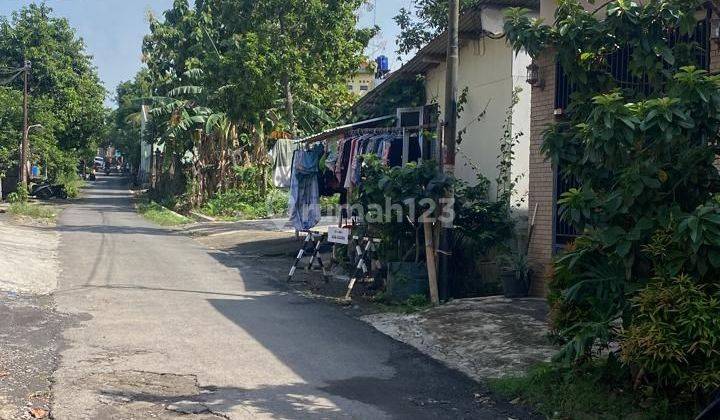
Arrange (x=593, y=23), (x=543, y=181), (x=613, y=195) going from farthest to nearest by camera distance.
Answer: (x=543, y=181), (x=593, y=23), (x=613, y=195)

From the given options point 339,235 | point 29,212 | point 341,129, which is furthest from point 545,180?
point 29,212

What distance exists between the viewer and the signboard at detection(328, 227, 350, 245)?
13.3 meters

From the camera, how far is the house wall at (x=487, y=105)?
42.7 ft

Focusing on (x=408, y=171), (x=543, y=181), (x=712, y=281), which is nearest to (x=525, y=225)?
(x=543, y=181)

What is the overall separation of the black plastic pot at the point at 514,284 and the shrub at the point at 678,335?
18.5 feet

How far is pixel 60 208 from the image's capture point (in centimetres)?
3619

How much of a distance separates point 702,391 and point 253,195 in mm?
29371

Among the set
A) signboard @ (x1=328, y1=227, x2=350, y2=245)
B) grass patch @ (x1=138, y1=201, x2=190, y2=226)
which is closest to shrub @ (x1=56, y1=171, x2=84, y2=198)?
grass patch @ (x1=138, y1=201, x2=190, y2=226)

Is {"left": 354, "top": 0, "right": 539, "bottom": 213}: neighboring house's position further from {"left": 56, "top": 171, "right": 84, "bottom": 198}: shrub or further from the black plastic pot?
{"left": 56, "top": 171, "right": 84, "bottom": 198}: shrub

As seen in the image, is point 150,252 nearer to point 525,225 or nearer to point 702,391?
point 525,225

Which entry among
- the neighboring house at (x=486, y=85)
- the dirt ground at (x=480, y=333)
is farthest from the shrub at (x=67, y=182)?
the dirt ground at (x=480, y=333)

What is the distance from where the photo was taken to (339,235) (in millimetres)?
13430

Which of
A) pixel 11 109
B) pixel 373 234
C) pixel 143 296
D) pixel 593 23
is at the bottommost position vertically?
pixel 143 296

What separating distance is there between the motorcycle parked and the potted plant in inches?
1489
